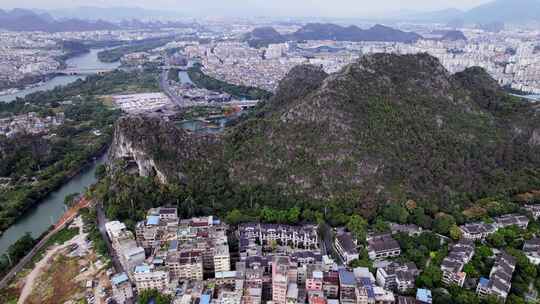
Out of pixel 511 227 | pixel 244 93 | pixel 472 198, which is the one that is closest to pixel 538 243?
pixel 511 227

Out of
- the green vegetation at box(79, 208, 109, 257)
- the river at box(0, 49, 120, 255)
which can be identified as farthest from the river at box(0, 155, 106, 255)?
the green vegetation at box(79, 208, 109, 257)

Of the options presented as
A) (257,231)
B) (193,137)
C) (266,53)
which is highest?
(266,53)

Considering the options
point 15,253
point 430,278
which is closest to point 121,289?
point 15,253

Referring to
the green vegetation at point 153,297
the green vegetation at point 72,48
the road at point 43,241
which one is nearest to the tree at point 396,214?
the green vegetation at point 153,297

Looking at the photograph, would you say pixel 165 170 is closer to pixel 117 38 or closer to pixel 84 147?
pixel 84 147

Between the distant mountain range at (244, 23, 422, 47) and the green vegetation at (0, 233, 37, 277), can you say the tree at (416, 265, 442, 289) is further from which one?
the distant mountain range at (244, 23, 422, 47)

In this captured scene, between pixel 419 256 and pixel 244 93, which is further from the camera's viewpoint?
pixel 244 93
